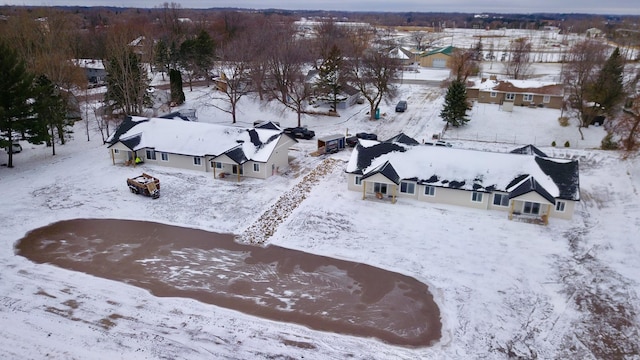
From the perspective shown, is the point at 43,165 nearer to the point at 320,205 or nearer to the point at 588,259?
the point at 320,205

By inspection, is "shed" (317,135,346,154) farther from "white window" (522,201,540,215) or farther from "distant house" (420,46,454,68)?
"distant house" (420,46,454,68)

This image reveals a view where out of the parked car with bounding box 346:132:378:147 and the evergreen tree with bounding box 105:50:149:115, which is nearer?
the parked car with bounding box 346:132:378:147

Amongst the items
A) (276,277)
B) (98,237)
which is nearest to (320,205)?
(276,277)

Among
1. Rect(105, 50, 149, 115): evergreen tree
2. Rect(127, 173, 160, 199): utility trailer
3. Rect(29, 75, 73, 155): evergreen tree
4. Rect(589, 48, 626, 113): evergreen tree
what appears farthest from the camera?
Rect(105, 50, 149, 115): evergreen tree

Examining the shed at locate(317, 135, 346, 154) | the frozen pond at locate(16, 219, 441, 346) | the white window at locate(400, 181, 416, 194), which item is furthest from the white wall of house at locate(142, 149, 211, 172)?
the white window at locate(400, 181, 416, 194)

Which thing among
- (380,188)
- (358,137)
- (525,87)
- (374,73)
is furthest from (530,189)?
(525,87)

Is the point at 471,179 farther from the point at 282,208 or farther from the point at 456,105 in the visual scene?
the point at 456,105

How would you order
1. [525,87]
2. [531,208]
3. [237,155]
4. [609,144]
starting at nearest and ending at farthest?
[531,208], [237,155], [609,144], [525,87]
